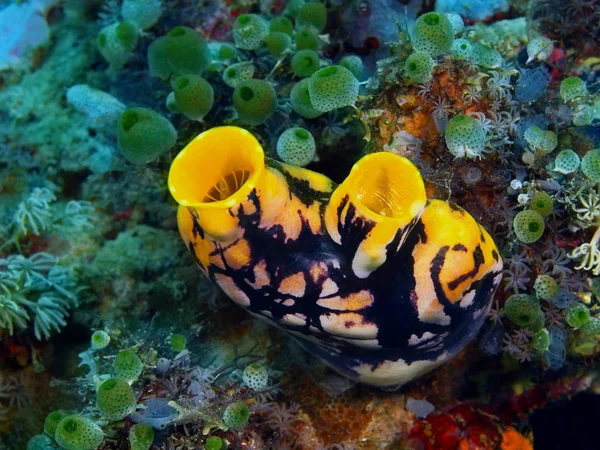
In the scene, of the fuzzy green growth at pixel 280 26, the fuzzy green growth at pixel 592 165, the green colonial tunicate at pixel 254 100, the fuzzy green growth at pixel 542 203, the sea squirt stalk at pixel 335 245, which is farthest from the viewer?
the fuzzy green growth at pixel 280 26

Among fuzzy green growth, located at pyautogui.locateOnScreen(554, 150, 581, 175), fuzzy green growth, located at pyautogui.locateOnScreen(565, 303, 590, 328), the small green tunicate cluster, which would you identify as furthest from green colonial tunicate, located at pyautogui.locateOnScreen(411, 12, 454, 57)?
Answer: the small green tunicate cluster

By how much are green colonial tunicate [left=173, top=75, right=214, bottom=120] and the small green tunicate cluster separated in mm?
1818

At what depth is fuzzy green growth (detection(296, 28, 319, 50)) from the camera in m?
3.83

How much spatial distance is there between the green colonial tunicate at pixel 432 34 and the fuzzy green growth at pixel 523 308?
5.14 ft

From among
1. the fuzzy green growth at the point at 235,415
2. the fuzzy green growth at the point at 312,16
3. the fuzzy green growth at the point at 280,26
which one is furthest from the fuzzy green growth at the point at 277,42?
the fuzzy green growth at the point at 235,415

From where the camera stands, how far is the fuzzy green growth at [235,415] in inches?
108

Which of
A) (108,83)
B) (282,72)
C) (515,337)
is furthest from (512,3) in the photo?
(108,83)

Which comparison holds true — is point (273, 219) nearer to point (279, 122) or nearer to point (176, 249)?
point (279, 122)

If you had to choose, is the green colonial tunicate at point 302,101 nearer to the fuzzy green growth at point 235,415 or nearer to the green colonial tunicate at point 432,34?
the green colonial tunicate at point 432,34

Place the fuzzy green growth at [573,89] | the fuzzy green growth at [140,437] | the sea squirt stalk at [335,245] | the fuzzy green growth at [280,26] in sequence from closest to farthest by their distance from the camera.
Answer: the sea squirt stalk at [335,245] < the fuzzy green growth at [140,437] < the fuzzy green growth at [573,89] < the fuzzy green growth at [280,26]

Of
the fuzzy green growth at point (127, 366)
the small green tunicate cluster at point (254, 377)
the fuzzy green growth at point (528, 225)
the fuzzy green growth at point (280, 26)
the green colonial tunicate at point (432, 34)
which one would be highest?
the green colonial tunicate at point (432, 34)

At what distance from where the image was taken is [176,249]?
4.18 m

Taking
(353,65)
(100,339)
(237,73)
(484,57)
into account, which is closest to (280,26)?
(237,73)

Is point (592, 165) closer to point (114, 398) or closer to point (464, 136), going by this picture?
point (464, 136)
